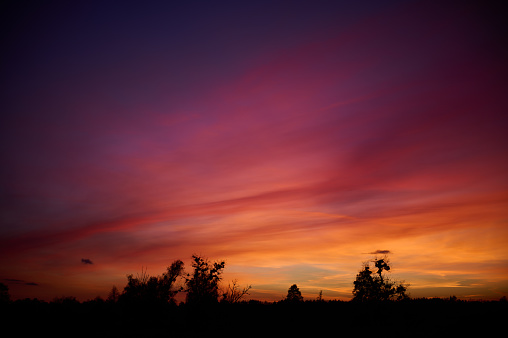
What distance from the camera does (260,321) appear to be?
70.9ft

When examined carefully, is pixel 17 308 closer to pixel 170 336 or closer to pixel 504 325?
pixel 170 336

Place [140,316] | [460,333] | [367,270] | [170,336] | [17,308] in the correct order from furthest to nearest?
[367,270] → [17,308] → [140,316] → [170,336] → [460,333]

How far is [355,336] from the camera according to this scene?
16.9 metres

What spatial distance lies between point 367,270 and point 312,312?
34950 millimetres

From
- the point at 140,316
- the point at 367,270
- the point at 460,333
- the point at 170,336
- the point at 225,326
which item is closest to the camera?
the point at 460,333

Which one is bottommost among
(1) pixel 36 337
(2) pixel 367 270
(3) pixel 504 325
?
(1) pixel 36 337

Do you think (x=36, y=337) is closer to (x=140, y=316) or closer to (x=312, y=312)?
(x=140, y=316)

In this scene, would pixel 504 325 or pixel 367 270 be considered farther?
pixel 367 270

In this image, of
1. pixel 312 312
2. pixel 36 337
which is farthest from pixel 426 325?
pixel 36 337

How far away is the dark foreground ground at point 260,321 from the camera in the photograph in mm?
17203

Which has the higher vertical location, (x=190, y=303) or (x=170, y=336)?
(x=190, y=303)

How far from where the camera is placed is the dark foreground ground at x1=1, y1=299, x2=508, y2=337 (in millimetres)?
17203

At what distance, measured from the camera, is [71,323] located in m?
23.5

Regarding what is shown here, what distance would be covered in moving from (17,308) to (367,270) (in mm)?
50649
